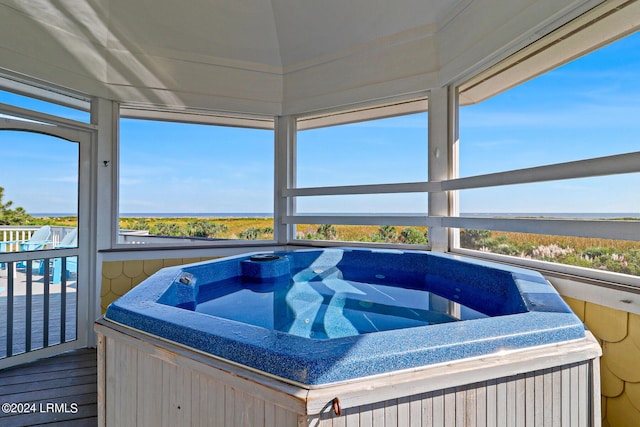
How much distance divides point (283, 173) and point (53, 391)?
239 cm

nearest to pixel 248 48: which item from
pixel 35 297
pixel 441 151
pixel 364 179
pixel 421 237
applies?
pixel 364 179

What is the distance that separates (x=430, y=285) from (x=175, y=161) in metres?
Result: 2.58

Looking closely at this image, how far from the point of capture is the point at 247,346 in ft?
2.81

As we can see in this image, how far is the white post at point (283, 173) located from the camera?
3.38 meters

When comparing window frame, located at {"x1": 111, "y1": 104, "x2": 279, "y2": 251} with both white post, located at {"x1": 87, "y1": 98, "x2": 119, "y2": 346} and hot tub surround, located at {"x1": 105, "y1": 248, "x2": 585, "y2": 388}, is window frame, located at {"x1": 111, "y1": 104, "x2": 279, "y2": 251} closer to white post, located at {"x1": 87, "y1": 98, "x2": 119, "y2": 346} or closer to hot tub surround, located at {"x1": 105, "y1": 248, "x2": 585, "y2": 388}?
white post, located at {"x1": 87, "y1": 98, "x2": 119, "y2": 346}

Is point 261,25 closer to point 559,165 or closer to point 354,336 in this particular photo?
point 559,165

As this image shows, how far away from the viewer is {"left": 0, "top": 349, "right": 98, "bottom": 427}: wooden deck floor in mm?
1770

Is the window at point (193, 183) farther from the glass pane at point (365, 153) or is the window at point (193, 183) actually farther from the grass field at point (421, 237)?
the glass pane at point (365, 153)

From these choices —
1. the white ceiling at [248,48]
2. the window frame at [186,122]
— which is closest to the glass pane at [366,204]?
the window frame at [186,122]

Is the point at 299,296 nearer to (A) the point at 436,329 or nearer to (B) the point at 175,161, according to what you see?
(A) the point at 436,329

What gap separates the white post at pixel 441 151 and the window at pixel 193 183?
1.62 meters

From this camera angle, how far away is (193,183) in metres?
3.34

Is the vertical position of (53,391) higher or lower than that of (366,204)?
lower

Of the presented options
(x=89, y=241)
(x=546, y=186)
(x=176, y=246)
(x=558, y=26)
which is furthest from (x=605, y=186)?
(x=89, y=241)
